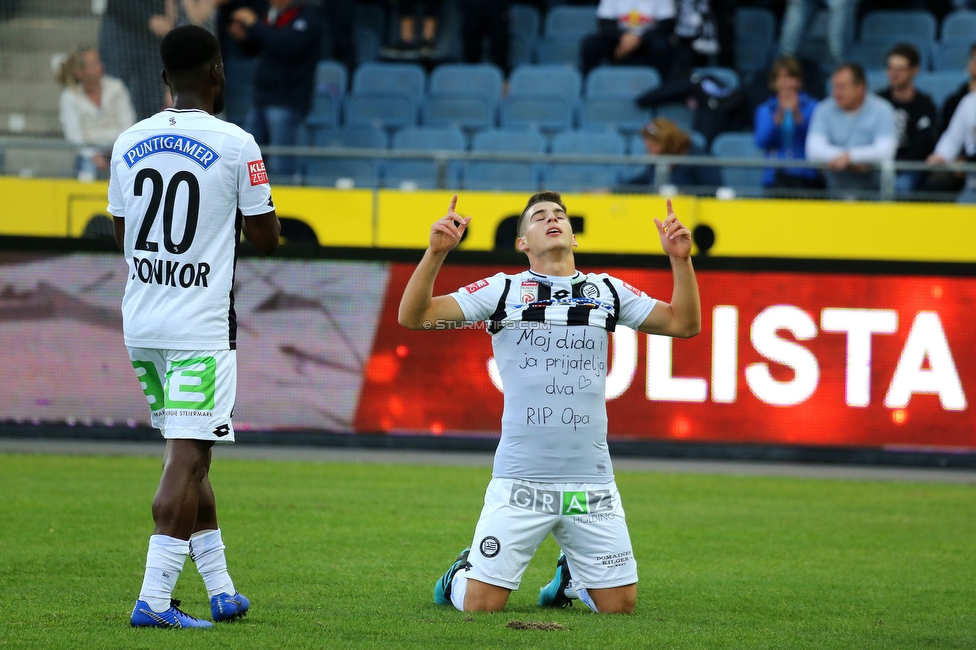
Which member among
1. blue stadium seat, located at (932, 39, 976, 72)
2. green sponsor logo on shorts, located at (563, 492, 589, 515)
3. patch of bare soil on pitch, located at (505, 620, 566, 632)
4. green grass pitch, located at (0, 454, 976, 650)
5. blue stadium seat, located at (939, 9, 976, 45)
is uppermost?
blue stadium seat, located at (939, 9, 976, 45)

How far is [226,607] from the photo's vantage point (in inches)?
188

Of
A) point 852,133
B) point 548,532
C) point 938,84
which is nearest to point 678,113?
point 852,133

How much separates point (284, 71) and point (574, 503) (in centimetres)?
931

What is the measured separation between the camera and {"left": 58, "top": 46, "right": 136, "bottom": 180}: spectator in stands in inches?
518

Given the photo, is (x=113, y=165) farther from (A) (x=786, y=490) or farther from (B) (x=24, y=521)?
(A) (x=786, y=490)

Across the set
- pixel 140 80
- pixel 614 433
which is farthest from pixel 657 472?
pixel 140 80

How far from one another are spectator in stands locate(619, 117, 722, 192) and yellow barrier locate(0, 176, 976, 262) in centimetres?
34

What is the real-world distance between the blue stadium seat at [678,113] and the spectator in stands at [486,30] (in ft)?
7.70

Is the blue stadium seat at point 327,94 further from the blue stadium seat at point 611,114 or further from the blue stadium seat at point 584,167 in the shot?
the blue stadium seat at point 611,114

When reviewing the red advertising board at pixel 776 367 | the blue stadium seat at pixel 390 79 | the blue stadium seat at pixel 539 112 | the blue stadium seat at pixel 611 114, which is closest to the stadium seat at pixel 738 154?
the blue stadium seat at pixel 611 114

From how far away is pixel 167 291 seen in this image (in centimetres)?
471

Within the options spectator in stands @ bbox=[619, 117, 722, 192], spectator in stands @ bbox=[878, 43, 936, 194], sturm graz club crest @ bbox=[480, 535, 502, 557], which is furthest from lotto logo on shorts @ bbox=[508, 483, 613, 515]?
spectator in stands @ bbox=[878, 43, 936, 194]

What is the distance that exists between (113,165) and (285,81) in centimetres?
907

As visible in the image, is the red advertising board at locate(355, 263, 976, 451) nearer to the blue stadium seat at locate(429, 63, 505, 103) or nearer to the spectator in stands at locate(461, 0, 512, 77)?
the blue stadium seat at locate(429, 63, 505, 103)
